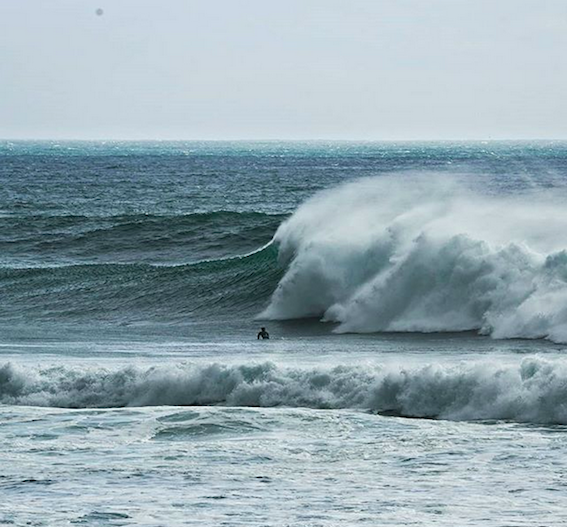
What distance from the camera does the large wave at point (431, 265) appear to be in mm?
25047

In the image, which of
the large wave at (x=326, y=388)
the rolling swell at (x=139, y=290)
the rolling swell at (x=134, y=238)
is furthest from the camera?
the rolling swell at (x=134, y=238)

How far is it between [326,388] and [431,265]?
911 centimetres

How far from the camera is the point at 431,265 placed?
26906mm

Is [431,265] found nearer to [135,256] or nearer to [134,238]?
[135,256]

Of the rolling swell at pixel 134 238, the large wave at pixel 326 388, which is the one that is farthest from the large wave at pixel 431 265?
the rolling swell at pixel 134 238

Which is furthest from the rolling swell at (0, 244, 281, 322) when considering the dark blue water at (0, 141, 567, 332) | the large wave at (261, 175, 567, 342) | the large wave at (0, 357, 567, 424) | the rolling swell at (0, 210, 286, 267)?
the large wave at (0, 357, 567, 424)

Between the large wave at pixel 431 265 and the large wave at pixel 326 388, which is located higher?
the large wave at pixel 431 265

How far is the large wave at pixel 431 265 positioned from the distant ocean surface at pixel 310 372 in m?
0.05

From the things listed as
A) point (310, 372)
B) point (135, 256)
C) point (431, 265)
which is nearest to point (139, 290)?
point (431, 265)

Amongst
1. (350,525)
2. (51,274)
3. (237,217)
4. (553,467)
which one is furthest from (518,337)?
(237,217)

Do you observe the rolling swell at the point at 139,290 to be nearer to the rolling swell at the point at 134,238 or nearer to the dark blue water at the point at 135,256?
the dark blue water at the point at 135,256

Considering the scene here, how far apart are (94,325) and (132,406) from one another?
353 inches

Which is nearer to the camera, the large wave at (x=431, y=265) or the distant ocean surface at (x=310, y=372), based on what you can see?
the distant ocean surface at (x=310, y=372)

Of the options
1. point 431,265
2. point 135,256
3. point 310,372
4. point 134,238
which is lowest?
point 135,256
